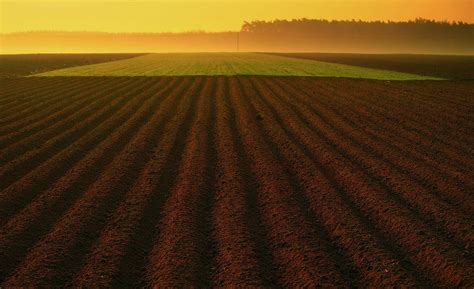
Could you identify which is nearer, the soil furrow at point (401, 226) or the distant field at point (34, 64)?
the soil furrow at point (401, 226)

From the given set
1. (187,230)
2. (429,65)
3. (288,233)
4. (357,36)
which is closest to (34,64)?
(429,65)

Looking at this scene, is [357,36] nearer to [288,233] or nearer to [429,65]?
[429,65]

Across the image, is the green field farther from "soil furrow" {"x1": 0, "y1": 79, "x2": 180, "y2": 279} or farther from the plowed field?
"soil furrow" {"x1": 0, "y1": 79, "x2": 180, "y2": 279}

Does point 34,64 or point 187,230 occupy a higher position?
point 34,64

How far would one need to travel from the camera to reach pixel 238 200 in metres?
6.99

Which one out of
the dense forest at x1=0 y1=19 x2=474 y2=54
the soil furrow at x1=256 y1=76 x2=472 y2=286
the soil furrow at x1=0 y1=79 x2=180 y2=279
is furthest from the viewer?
the dense forest at x1=0 y1=19 x2=474 y2=54

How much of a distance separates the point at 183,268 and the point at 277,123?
8748 millimetres

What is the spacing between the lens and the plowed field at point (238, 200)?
493 centimetres

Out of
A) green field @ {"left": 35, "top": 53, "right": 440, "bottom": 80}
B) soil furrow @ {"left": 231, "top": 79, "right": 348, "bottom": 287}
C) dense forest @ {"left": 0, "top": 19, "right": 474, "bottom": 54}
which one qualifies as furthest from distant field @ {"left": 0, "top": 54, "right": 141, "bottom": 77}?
dense forest @ {"left": 0, "top": 19, "right": 474, "bottom": 54}

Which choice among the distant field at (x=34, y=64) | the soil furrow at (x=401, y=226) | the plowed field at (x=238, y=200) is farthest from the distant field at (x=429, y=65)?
the distant field at (x=34, y=64)

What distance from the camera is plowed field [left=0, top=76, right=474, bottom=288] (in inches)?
194

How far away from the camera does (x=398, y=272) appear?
15.6 feet

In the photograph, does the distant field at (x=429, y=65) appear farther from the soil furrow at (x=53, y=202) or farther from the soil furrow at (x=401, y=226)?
the soil furrow at (x=53, y=202)

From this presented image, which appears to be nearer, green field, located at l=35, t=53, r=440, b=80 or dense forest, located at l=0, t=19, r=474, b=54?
green field, located at l=35, t=53, r=440, b=80
